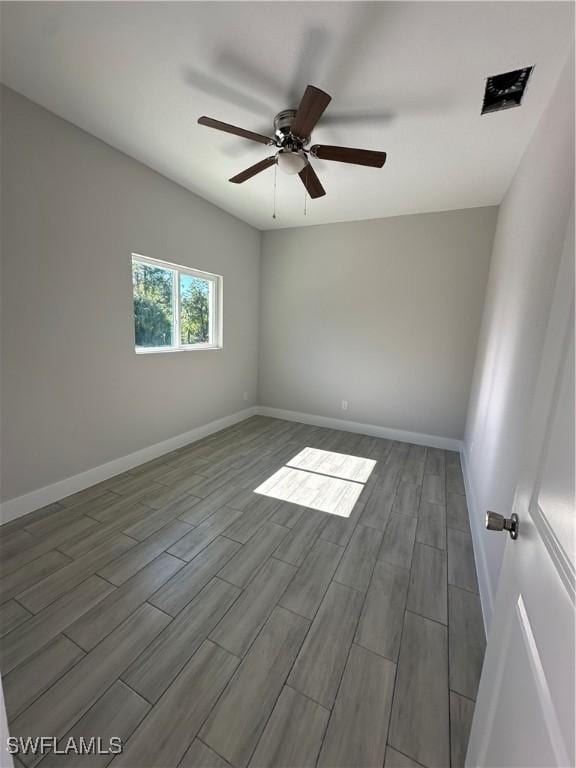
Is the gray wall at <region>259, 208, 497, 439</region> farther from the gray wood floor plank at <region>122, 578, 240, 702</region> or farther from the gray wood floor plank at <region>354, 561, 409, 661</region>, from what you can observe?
the gray wood floor plank at <region>122, 578, 240, 702</region>

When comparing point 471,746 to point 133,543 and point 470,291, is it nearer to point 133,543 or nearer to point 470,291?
point 133,543

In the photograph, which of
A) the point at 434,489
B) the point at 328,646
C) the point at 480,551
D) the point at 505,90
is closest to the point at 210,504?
the point at 328,646

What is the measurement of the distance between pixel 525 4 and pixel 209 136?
1817mm

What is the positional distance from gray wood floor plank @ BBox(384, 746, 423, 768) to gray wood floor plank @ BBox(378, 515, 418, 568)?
90 centimetres

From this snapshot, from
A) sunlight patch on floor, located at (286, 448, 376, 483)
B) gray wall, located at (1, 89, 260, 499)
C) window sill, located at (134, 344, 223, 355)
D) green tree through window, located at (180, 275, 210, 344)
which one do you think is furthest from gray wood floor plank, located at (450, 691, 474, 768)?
green tree through window, located at (180, 275, 210, 344)

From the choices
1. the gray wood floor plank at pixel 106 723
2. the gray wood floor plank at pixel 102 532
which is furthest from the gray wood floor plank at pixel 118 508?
the gray wood floor plank at pixel 106 723

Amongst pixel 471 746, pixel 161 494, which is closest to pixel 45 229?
pixel 161 494

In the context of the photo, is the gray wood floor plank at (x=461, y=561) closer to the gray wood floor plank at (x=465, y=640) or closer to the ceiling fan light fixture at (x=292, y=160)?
the gray wood floor plank at (x=465, y=640)

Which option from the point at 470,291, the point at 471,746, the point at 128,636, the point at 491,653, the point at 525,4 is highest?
the point at 525,4

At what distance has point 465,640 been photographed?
1456 mm

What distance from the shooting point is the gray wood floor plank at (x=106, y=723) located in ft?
3.32

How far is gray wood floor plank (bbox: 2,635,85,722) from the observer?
1149 millimetres

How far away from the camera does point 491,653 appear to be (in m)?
0.89

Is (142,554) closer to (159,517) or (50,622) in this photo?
(159,517)
